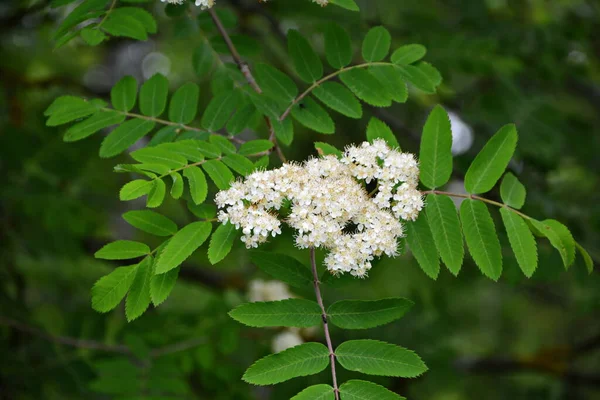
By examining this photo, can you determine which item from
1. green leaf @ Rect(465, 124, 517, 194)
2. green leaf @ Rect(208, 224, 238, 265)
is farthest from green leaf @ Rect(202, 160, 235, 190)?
green leaf @ Rect(465, 124, 517, 194)

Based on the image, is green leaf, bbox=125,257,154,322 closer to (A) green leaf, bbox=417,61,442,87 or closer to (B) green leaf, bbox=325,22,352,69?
(B) green leaf, bbox=325,22,352,69

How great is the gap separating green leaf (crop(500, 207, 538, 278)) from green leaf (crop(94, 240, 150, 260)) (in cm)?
114

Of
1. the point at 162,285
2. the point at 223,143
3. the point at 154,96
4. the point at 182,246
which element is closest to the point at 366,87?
the point at 223,143

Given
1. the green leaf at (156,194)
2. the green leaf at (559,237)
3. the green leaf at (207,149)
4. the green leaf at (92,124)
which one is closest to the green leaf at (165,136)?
the green leaf at (92,124)

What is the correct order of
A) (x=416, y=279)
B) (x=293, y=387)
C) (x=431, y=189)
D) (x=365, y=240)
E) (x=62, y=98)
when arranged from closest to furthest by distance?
1. (x=365, y=240)
2. (x=431, y=189)
3. (x=62, y=98)
4. (x=293, y=387)
5. (x=416, y=279)

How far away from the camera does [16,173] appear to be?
3533 millimetres

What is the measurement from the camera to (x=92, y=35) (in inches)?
79.8

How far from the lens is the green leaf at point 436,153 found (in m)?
1.94

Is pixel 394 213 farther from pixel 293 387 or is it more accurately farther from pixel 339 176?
pixel 293 387

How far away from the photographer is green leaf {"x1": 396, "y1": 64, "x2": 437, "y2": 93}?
2147 mm

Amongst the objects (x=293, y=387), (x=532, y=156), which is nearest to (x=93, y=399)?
(x=293, y=387)

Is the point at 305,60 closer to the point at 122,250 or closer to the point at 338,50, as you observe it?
the point at 338,50

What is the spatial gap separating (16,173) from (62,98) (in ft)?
5.30

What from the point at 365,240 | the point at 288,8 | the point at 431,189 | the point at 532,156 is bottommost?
the point at 365,240
